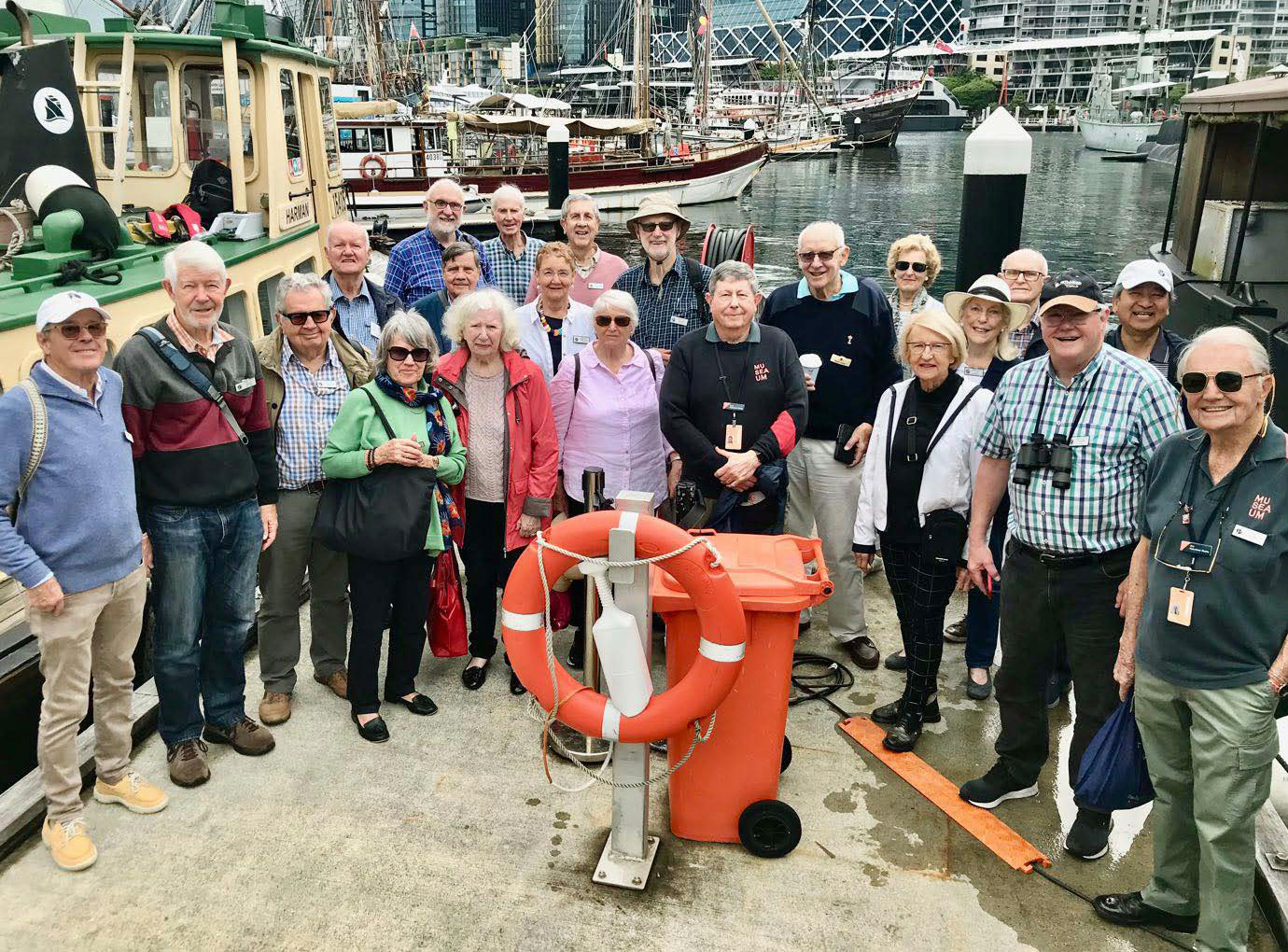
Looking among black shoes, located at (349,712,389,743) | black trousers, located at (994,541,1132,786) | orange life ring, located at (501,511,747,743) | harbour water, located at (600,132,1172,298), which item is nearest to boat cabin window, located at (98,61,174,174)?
black shoes, located at (349,712,389,743)

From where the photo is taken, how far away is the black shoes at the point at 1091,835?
316 cm

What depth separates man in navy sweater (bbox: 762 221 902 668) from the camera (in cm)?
439

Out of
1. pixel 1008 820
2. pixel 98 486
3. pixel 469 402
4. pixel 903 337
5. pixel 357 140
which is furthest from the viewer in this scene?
pixel 357 140

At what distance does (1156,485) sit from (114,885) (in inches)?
134

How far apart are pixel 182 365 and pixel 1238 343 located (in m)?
3.20

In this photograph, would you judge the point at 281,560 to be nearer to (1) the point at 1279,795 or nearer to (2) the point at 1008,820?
(2) the point at 1008,820

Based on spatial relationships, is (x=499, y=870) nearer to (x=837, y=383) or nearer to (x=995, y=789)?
(x=995, y=789)

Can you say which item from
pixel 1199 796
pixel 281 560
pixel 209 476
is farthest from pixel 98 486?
pixel 1199 796

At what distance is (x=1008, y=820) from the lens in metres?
3.40

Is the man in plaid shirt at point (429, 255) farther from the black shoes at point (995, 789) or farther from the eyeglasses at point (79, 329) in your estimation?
the black shoes at point (995, 789)

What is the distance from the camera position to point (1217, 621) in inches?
98.2

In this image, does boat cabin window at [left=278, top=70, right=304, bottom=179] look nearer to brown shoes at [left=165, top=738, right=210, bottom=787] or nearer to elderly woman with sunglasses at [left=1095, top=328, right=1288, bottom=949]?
brown shoes at [left=165, top=738, right=210, bottom=787]

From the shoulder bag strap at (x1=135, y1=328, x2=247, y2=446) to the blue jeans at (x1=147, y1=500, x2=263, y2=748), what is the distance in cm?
40

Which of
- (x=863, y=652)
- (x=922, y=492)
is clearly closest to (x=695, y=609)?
(x=922, y=492)
